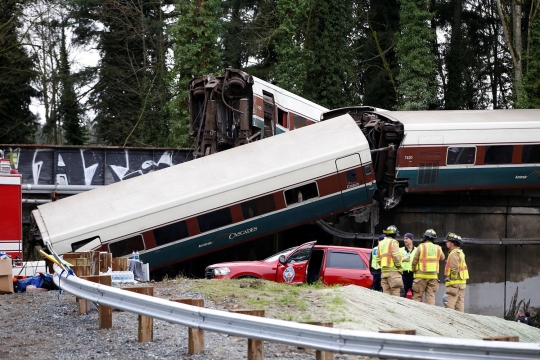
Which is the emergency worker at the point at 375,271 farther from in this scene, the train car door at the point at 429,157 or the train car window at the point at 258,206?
the train car door at the point at 429,157

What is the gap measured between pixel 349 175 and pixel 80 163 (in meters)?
9.29

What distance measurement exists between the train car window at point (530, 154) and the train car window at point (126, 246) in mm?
10967

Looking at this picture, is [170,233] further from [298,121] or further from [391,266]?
[298,121]

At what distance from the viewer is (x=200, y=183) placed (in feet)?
68.6

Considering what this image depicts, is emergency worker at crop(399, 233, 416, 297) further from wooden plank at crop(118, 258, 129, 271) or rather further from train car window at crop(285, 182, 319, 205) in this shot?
wooden plank at crop(118, 258, 129, 271)

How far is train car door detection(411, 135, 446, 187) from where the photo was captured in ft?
78.2

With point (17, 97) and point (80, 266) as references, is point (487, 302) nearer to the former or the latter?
point (80, 266)

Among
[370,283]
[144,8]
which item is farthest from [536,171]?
[144,8]

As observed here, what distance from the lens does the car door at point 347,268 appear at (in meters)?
18.4

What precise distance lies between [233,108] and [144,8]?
21.0 meters

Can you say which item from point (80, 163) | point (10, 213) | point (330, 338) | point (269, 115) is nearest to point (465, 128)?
point (269, 115)

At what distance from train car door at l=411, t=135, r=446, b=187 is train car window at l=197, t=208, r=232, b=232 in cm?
587

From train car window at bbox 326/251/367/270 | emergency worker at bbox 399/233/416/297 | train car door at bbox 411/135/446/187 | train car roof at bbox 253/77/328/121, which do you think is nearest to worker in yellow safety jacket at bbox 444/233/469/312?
emergency worker at bbox 399/233/416/297

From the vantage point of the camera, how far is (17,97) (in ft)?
137
